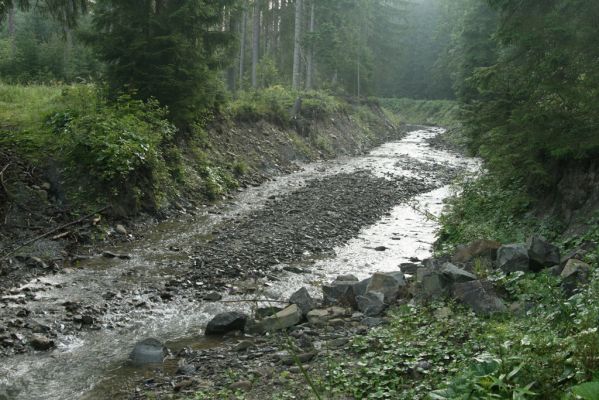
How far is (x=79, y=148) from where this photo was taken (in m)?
12.4

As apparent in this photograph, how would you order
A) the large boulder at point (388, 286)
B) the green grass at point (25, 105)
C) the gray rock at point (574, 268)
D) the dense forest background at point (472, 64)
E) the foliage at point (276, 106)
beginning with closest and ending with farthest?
the gray rock at point (574, 268), the large boulder at point (388, 286), the dense forest background at point (472, 64), the green grass at point (25, 105), the foliage at point (276, 106)

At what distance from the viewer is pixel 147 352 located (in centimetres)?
666

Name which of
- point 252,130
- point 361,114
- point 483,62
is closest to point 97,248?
point 252,130

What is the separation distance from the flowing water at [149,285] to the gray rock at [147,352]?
15 centimetres

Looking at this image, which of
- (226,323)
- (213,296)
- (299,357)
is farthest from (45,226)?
(299,357)

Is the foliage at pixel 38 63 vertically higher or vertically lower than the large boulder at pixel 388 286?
higher

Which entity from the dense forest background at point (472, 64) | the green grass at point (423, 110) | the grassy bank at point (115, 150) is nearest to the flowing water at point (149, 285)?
the grassy bank at point (115, 150)

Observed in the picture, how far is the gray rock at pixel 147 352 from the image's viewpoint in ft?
21.6

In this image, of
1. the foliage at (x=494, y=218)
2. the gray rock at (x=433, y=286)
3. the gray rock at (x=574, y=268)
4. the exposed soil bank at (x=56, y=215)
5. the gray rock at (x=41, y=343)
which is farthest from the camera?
the foliage at (x=494, y=218)

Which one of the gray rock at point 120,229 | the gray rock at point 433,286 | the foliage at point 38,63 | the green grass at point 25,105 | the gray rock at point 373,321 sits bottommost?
the gray rock at point 120,229

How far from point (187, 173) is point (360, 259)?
7027 millimetres

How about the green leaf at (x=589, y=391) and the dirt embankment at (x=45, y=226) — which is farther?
the dirt embankment at (x=45, y=226)

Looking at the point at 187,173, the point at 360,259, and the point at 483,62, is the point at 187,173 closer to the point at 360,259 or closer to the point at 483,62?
the point at 360,259

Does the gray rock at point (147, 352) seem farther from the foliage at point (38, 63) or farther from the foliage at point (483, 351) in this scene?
the foliage at point (38, 63)
